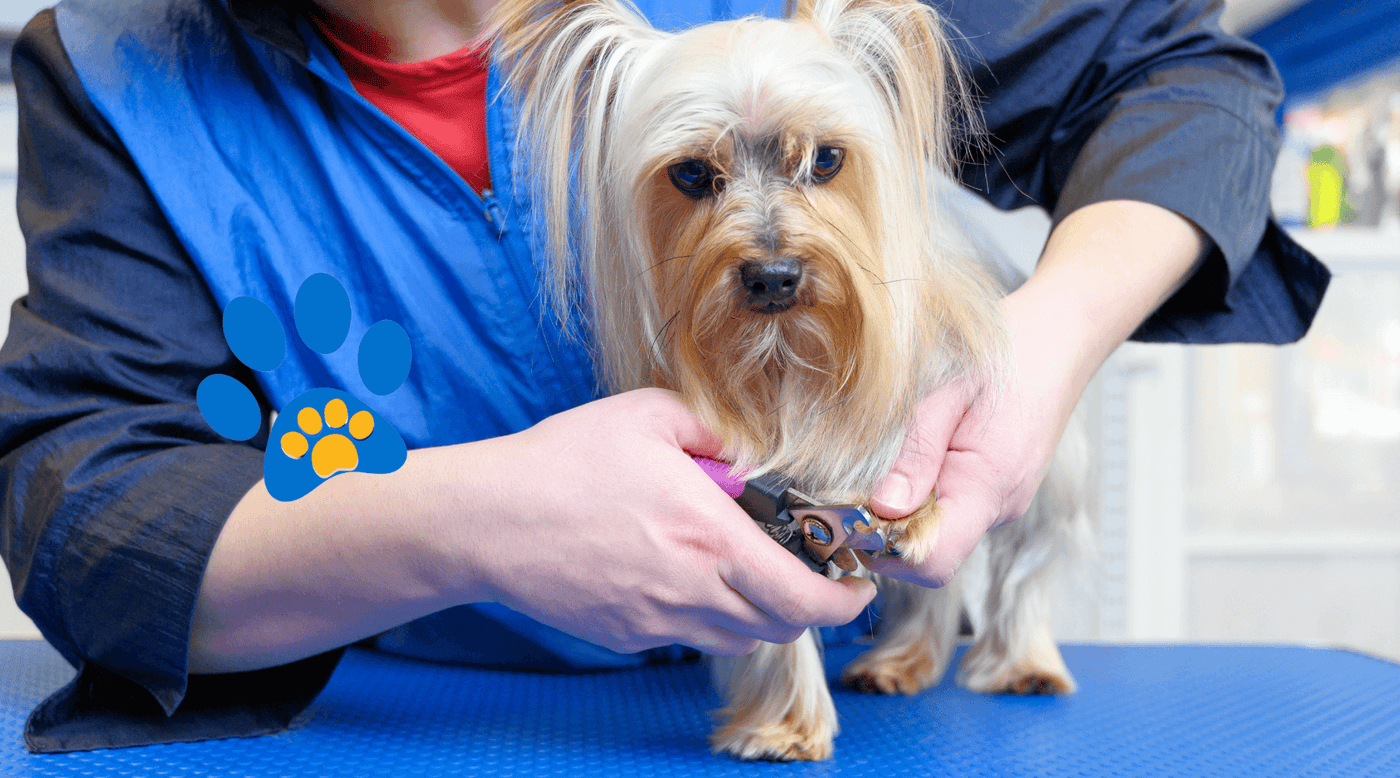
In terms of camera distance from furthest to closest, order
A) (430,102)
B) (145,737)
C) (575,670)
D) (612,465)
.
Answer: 1. (575,670)
2. (430,102)
3. (145,737)
4. (612,465)

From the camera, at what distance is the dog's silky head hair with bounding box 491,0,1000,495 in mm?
666

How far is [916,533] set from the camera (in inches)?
25.4

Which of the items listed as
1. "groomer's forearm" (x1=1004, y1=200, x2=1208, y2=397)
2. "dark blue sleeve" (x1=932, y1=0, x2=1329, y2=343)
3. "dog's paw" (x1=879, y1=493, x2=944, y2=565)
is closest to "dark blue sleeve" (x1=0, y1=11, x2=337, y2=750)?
"dog's paw" (x1=879, y1=493, x2=944, y2=565)

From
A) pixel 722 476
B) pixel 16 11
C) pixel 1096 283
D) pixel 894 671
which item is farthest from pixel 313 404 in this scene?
pixel 16 11

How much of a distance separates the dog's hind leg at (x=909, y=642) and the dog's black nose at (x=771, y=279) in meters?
0.47

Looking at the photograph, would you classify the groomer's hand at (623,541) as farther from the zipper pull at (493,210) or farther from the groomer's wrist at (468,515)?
the zipper pull at (493,210)

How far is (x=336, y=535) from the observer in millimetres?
613

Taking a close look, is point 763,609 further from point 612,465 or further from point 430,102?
point 430,102

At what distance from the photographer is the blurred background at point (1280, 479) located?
5.89 ft

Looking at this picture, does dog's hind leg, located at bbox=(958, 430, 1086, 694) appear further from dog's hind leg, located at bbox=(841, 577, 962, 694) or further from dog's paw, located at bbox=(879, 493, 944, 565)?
dog's paw, located at bbox=(879, 493, 944, 565)

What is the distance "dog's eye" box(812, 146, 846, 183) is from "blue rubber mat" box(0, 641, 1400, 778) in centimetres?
42

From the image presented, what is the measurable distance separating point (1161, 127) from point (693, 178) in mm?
416

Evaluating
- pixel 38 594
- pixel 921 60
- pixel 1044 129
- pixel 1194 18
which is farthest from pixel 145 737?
pixel 1194 18

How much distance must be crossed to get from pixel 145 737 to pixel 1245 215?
94 cm
